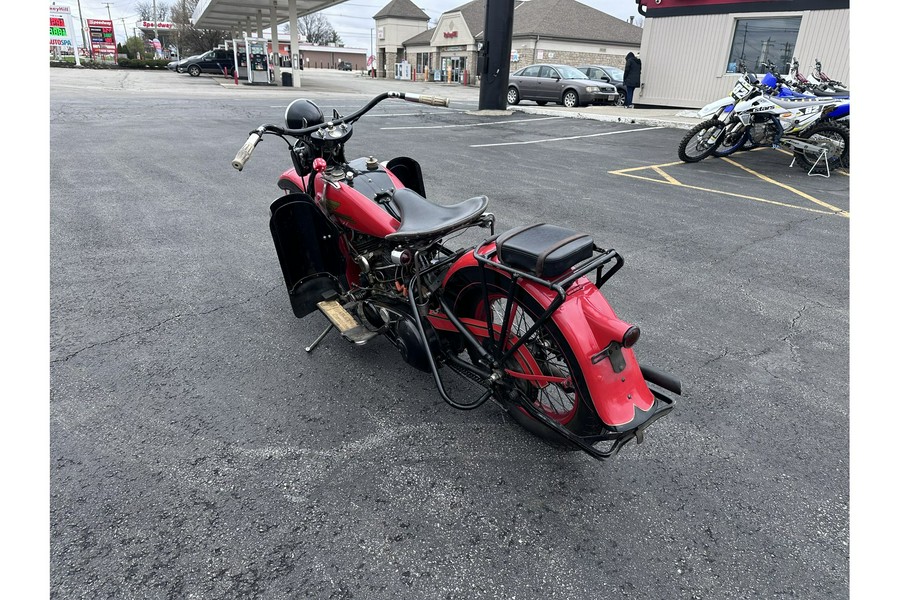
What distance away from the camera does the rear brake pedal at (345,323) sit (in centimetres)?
313

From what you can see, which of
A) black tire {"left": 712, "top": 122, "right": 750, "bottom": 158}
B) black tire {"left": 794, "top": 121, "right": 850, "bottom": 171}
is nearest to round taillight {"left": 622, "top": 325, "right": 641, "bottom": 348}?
black tire {"left": 712, "top": 122, "right": 750, "bottom": 158}

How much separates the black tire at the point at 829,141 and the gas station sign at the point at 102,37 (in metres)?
56.1

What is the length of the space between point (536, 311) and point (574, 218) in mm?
4187

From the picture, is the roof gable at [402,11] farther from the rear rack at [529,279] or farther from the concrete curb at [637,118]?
the rear rack at [529,279]

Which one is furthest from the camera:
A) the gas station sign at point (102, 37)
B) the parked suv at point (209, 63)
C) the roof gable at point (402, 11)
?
the roof gable at point (402, 11)

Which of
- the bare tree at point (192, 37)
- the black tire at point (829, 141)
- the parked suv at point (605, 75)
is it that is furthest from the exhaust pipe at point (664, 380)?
the bare tree at point (192, 37)

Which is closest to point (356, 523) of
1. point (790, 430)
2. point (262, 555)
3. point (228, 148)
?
point (262, 555)

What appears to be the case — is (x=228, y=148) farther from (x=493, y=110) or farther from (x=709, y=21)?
(x=709, y=21)

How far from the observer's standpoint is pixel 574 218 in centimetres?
623

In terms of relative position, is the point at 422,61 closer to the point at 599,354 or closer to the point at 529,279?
the point at 529,279

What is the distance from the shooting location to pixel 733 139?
971cm

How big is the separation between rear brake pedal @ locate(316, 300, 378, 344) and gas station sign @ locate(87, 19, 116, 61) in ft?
187

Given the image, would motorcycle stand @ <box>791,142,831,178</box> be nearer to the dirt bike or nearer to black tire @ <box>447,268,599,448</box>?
the dirt bike

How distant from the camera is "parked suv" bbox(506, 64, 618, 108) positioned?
1886 centimetres
